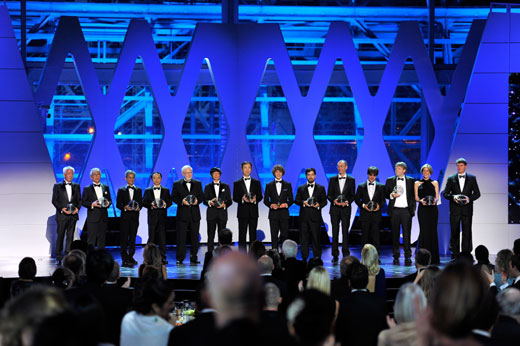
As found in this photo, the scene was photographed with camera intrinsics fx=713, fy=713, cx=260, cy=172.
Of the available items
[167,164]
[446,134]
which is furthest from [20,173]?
[446,134]

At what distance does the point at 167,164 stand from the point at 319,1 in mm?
10679

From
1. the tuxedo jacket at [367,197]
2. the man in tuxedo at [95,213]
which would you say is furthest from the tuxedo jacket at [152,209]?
the tuxedo jacket at [367,197]

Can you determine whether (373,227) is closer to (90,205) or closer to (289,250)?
(90,205)

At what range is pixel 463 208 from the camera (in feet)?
33.3

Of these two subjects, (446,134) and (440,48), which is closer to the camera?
(446,134)

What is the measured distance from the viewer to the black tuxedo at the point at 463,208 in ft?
33.2

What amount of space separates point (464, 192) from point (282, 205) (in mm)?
2595

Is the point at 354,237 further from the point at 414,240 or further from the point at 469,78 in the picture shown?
the point at 469,78

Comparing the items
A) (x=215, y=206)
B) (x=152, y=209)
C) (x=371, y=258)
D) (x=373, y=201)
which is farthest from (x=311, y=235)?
(x=371, y=258)

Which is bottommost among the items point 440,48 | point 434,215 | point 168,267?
point 168,267

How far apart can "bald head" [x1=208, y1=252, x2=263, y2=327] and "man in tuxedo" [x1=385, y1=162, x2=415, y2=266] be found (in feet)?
27.4

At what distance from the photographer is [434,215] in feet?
33.4

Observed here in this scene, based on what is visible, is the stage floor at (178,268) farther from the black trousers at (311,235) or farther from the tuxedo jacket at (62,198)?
the tuxedo jacket at (62,198)

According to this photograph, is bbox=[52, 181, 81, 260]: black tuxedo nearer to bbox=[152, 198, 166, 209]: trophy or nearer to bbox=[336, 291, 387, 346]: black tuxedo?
bbox=[152, 198, 166, 209]: trophy
